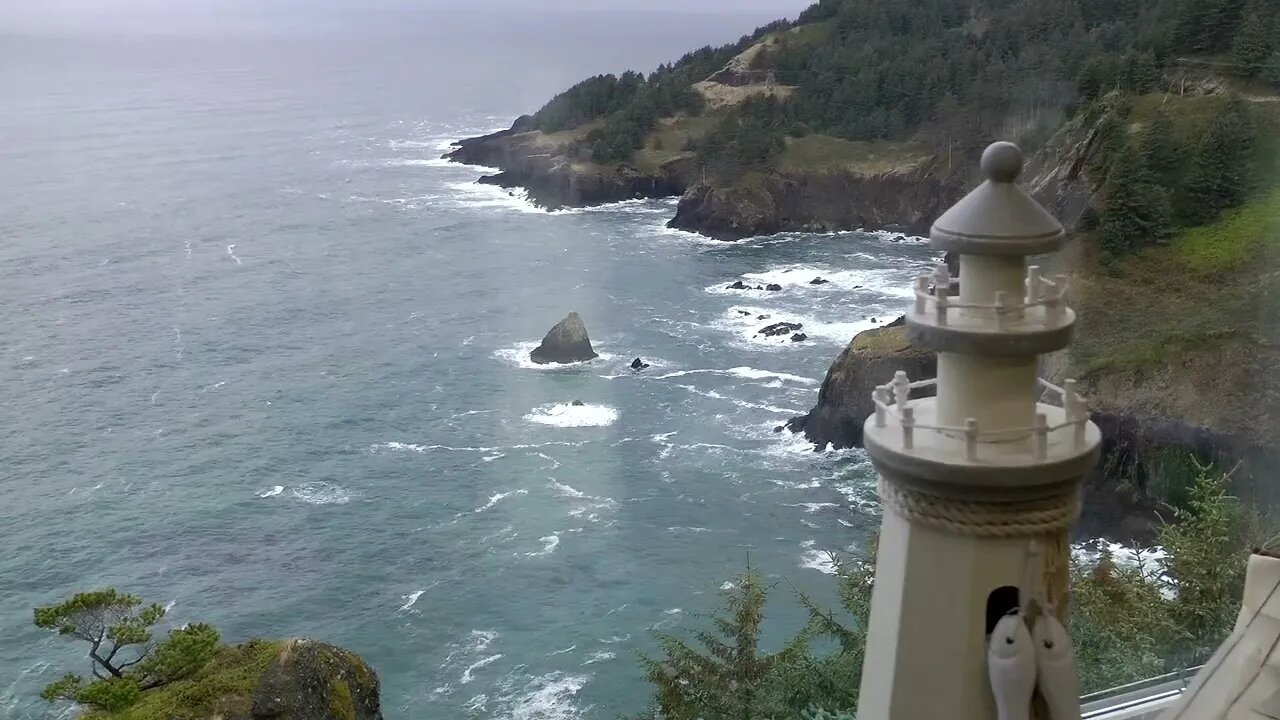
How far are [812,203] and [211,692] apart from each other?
4317cm

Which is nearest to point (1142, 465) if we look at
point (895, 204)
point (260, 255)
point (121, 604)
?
point (121, 604)

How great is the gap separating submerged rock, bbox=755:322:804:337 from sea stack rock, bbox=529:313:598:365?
5.91 meters

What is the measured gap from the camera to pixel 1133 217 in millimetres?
27953

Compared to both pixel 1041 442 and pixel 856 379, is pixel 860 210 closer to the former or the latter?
pixel 856 379

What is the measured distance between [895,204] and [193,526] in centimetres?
3621

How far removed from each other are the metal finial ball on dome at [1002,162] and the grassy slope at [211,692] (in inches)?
474

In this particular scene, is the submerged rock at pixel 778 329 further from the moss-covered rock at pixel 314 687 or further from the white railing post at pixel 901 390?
the white railing post at pixel 901 390

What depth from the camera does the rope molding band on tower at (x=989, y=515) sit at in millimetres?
2873

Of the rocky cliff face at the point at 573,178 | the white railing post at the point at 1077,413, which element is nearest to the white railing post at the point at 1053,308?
the white railing post at the point at 1077,413

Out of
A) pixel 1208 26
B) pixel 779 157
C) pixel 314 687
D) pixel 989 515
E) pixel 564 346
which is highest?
pixel 1208 26

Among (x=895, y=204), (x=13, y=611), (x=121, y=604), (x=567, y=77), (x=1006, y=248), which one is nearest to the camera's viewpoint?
(x=1006, y=248)

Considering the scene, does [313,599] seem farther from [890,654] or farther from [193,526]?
[890,654]

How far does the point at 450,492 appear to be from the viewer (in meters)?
25.4

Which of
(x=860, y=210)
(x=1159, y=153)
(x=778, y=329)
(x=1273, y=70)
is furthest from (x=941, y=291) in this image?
(x=860, y=210)
